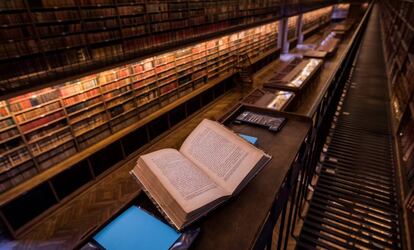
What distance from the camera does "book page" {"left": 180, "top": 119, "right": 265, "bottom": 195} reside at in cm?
86

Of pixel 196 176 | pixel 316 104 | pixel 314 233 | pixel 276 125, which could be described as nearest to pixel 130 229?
pixel 196 176

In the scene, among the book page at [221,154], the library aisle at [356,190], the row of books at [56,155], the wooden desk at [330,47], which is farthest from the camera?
the wooden desk at [330,47]

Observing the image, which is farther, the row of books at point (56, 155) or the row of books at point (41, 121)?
the row of books at point (56, 155)

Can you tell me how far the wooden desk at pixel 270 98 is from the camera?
518cm

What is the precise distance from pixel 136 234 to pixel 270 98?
5.24 metres

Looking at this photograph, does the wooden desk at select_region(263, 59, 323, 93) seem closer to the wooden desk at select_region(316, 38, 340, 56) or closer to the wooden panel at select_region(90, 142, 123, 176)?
the wooden desk at select_region(316, 38, 340, 56)

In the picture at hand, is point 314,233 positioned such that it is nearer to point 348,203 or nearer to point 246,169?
point 348,203

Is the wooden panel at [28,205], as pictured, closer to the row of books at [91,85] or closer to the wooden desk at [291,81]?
the row of books at [91,85]

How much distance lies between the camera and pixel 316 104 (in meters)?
1.23

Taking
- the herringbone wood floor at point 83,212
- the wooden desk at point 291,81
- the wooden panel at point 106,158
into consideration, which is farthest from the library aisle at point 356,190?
the wooden panel at point 106,158

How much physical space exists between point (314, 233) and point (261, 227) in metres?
1.95

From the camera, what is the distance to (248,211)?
32.0 inches

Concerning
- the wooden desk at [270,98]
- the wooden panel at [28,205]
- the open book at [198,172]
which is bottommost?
the wooden panel at [28,205]

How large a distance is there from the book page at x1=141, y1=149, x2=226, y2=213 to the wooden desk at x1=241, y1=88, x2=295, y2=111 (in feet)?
14.3
